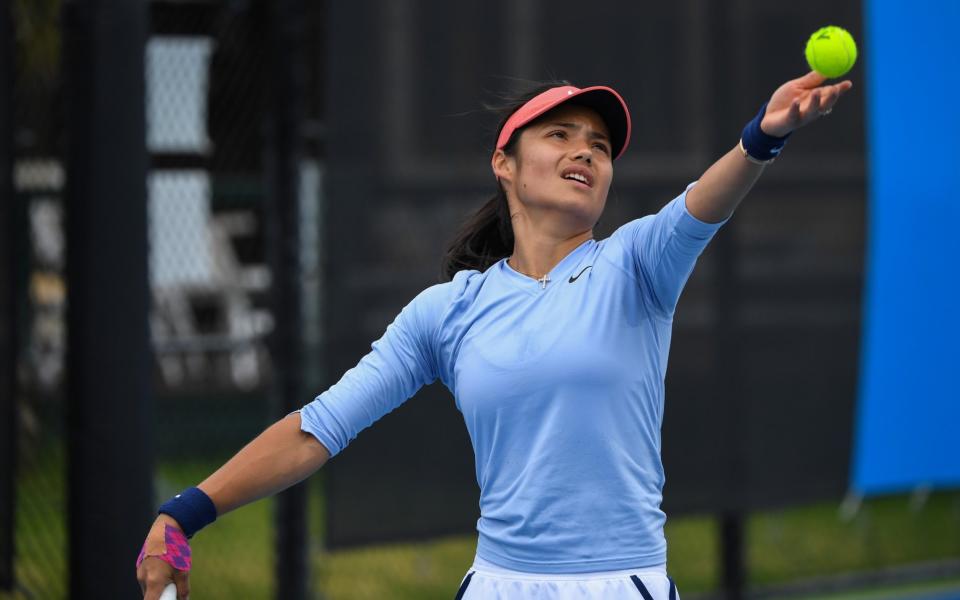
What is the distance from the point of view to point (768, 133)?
88.8 inches

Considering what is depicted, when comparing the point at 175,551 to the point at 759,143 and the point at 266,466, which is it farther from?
the point at 759,143

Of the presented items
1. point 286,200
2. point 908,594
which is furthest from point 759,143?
point 908,594

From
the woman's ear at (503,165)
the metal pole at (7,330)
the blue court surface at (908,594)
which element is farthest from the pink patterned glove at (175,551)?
the blue court surface at (908,594)

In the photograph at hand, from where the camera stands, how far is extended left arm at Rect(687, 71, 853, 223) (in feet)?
7.25

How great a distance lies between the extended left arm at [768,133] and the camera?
221 cm

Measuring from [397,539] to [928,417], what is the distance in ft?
7.00

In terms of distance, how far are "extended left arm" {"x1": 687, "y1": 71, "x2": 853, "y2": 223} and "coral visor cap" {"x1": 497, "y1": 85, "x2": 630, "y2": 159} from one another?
369 mm

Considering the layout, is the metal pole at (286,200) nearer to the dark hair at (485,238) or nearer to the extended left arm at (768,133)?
the dark hair at (485,238)

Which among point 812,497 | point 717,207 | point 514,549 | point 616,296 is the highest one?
point 717,207

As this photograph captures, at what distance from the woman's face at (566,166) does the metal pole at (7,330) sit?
1873 millimetres

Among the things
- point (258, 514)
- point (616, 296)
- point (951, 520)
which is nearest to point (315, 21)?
point (616, 296)

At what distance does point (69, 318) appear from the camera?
324 centimetres

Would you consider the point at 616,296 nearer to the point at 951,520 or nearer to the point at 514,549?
the point at 514,549

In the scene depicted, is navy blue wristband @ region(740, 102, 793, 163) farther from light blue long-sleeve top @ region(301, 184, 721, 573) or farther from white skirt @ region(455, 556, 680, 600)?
white skirt @ region(455, 556, 680, 600)
